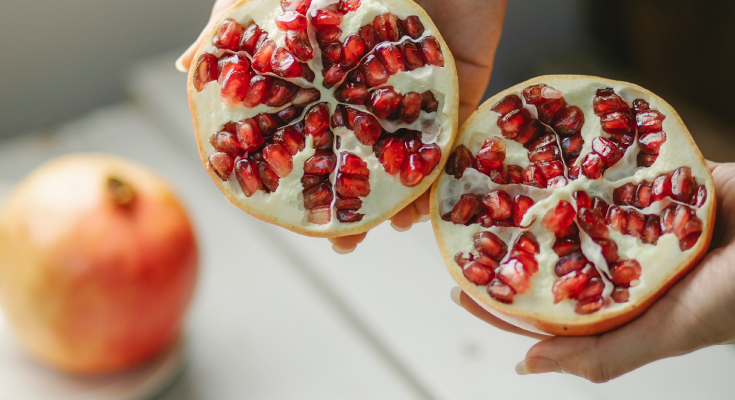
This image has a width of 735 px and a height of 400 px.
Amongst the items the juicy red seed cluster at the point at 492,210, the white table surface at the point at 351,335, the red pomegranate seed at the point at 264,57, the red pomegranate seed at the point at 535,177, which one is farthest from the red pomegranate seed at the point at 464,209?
the white table surface at the point at 351,335

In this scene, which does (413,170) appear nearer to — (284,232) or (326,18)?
(326,18)

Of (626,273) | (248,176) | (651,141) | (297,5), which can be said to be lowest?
(626,273)

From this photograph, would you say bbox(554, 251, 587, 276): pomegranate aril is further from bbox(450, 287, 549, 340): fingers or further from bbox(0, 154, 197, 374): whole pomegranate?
bbox(0, 154, 197, 374): whole pomegranate

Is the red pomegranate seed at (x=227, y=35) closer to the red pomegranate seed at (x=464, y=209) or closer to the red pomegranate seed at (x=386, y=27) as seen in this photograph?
the red pomegranate seed at (x=386, y=27)

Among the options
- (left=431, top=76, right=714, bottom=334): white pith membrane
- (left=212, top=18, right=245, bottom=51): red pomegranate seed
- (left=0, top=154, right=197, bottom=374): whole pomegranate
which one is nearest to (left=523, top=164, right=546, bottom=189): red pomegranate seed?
(left=431, top=76, right=714, bottom=334): white pith membrane

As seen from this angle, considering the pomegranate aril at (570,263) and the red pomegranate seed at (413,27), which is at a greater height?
the red pomegranate seed at (413,27)

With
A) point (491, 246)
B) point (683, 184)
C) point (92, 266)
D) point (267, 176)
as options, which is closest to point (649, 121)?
point (683, 184)

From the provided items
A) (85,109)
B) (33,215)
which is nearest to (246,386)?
(33,215)
